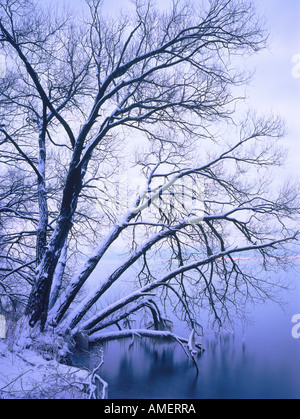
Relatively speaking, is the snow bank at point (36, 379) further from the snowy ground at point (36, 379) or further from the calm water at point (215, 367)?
the calm water at point (215, 367)

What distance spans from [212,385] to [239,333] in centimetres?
247

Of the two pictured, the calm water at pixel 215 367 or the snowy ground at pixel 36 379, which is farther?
the calm water at pixel 215 367

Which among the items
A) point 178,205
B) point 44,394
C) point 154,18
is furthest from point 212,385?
point 154,18

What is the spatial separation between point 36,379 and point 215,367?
3265mm

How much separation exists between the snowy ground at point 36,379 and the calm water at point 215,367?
1.24 metres

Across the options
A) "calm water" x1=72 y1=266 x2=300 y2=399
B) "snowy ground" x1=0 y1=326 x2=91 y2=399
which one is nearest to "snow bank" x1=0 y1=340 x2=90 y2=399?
"snowy ground" x1=0 y1=326 x2=91 y2=399

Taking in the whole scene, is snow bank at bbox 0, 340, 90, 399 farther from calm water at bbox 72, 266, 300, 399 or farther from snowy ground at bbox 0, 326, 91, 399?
calm water at bbox 72, 266, 300, 399

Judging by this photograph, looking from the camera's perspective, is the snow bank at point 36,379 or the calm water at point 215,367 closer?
the snow bank at point 36,379

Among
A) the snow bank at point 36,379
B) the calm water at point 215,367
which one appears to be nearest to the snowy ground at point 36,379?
the snow bank at point 36,379

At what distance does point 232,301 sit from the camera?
7.64 metres

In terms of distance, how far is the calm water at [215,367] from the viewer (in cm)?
585

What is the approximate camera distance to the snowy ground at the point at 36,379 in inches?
164

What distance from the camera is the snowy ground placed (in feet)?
13.7
